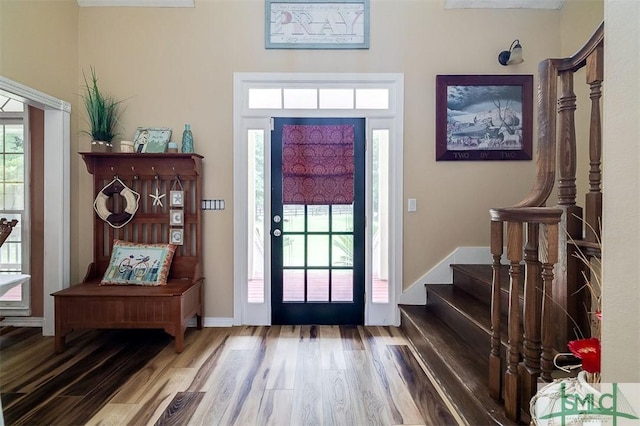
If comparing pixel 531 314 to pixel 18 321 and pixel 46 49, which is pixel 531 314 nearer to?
pixel 46 49

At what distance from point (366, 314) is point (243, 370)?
1312 mm

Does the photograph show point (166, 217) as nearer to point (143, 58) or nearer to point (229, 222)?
point (229, 222)

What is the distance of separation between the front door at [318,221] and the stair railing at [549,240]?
5.42 ft

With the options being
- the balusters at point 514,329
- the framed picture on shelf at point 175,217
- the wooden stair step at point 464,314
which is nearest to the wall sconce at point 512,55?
the wooden stair step at point 464,314

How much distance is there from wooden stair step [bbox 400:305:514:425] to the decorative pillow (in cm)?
221

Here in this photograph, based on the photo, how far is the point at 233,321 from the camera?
3150 mm

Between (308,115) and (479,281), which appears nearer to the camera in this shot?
(479,281)

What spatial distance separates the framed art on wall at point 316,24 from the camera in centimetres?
308

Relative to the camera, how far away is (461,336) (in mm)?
2350

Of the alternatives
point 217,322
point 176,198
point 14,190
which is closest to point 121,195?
point 176,198

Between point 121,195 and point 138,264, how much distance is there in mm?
674

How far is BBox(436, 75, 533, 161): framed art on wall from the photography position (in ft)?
10.2

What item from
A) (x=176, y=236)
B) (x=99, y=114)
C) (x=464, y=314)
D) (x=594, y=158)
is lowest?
(x=464, y=314)

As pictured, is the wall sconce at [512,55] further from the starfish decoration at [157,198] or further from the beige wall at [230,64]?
the starfish decoration at [157,198]
